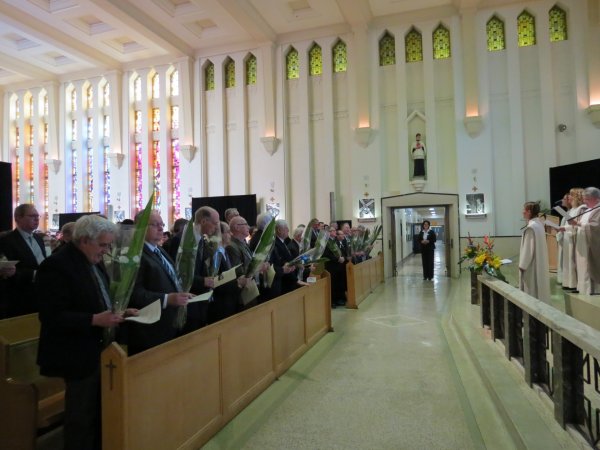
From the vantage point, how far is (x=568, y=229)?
5609mm

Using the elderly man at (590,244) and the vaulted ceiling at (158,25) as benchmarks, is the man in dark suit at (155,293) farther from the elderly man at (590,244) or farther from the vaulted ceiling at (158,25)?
the vaulted ceiling at (158,25)

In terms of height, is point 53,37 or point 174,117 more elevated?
point 53,37

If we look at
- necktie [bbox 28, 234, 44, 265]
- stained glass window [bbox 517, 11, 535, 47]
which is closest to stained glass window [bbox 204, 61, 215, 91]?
stained glass window [bbox 517, 11, 535, 47]

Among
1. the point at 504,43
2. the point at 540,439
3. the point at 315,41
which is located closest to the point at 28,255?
the point at 540,439

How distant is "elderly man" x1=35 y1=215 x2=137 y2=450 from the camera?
2023mm

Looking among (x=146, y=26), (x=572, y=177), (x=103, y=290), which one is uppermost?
(x=146, y=26)

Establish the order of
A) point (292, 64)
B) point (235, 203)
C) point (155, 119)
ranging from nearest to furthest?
1. point (235, 203)
2. point (292, 64)
3. point (155, 119)

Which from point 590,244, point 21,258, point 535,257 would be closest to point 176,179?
point 21,258

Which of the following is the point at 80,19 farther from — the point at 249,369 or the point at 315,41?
the point at 249,369

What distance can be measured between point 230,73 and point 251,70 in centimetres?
83

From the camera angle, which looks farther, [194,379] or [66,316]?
[194,379]

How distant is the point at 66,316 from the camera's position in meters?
2.00

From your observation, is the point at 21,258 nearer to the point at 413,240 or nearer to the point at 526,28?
the point at 526,28

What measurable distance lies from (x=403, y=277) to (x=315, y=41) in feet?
26.9
